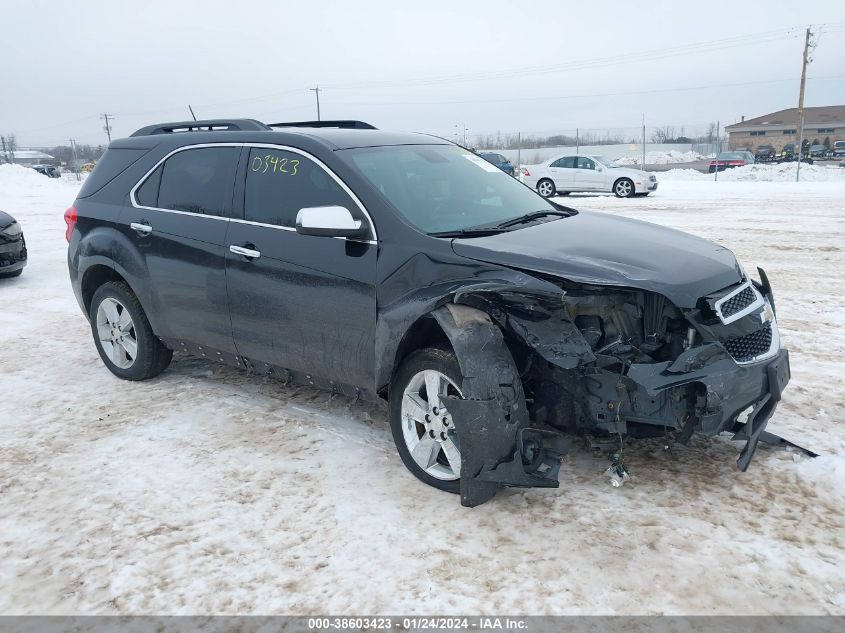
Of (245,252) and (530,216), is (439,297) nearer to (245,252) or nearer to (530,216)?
(530,216)

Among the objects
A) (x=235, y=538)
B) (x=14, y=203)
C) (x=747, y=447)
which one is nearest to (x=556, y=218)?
(x=747, y=447)

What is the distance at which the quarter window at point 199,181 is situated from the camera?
4715 millimetres

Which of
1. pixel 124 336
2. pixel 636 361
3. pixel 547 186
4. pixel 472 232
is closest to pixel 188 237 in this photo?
pixel 124 336

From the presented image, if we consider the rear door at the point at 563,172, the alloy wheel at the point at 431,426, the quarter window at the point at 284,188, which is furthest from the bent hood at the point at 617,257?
the rear door at the point at 563,172

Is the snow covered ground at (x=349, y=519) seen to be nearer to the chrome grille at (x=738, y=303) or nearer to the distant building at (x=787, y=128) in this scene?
the chrome grille at (x=738, y=303)

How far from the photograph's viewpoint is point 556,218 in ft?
14.9

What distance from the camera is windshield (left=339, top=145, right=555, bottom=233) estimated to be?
13.4 feet

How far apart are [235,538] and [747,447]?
8.48ft

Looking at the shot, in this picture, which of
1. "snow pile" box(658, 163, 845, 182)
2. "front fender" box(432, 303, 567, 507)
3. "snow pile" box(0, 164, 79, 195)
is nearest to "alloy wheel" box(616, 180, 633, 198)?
"snow pile" box(658, 163, 845, 182)

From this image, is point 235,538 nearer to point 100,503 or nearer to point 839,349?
point 100,503

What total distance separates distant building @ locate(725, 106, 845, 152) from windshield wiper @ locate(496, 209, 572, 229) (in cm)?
7287

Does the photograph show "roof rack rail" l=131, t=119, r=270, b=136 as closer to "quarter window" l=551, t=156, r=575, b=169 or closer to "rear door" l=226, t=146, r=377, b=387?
"rear door" l=226, t=146, r=377, b=387

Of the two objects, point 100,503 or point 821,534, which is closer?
point 821,534

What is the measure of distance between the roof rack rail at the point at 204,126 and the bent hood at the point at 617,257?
206 centimetres
